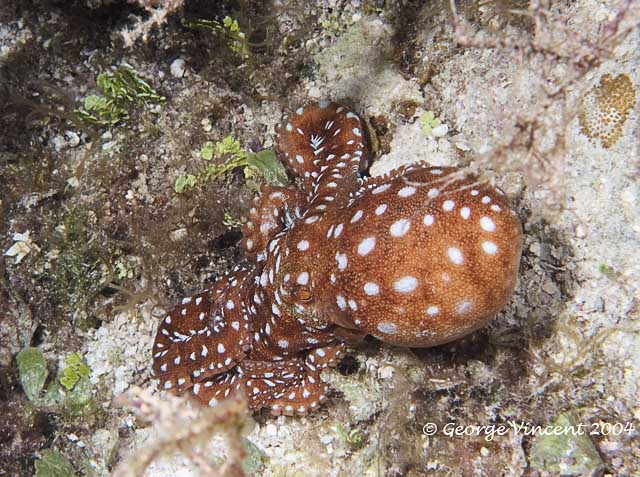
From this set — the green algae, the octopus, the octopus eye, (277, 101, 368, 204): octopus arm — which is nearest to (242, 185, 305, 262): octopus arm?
the octopus

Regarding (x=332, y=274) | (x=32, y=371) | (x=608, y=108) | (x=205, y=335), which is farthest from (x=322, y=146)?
(x=32, y=371)

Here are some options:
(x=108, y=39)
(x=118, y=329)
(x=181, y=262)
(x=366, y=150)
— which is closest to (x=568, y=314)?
(x=366, y=150)

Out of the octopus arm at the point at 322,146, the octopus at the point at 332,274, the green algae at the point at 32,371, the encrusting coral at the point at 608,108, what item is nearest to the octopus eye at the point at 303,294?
the octopus at the point at 332,274

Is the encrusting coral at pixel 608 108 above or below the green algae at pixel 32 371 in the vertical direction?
above

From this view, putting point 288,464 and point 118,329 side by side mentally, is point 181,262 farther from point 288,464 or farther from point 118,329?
point 288,464

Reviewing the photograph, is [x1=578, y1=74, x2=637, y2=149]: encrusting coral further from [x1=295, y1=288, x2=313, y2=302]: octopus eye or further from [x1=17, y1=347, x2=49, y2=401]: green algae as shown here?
[x1=17, y1=347, x2=49, y2=401]: green algae

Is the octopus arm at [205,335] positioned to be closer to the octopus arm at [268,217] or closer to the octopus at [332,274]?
the octopus at [332,274]

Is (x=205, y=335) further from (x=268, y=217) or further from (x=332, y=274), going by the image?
(x=332, y=274)
